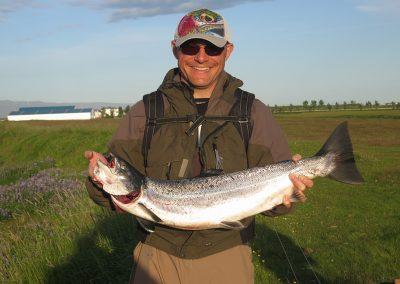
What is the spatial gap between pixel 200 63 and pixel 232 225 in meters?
1.26

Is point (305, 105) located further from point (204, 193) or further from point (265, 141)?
point (204, 193)

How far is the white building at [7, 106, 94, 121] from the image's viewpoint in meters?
146

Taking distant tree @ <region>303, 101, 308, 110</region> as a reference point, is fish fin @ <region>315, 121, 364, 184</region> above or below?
above

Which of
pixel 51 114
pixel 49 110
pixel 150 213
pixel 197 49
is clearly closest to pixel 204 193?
pixel 150 213

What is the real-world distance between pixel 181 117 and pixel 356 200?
32.2 ft

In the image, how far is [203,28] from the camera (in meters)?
3.88

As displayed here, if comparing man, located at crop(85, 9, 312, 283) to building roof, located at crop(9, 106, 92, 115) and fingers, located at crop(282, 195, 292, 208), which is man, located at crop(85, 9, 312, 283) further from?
building roof, located at crop(9, 106, 92, 115)

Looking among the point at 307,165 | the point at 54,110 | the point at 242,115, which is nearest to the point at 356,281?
the point at 307,165

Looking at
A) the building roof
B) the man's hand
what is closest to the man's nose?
the man's hand

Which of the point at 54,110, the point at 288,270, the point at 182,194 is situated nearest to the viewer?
the point at 182,194

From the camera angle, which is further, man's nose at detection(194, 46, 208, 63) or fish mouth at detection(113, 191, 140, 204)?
man's nose at detection(194, 46, 208, 63)

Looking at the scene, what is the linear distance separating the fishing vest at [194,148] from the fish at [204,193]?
4.2 inches

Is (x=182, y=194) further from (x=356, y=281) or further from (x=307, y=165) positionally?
(x=356, y=281)

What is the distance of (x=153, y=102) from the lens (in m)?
3.87
